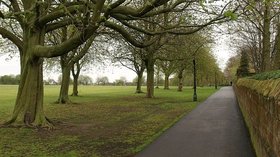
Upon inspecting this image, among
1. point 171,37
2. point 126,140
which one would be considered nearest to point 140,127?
point 126,140

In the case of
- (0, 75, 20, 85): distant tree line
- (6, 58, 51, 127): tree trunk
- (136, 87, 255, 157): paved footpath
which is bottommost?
(136, 87, 255, 157): paved footpath

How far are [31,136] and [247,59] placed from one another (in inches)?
1825

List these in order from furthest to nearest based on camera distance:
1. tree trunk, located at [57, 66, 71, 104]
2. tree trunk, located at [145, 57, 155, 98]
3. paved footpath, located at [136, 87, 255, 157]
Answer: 1. tree trunk, located at [145, 57, 155, 98]
2. tree trunk, located at [57, 66, 71, 104]
3. paved footpath, located at [136, 87, 255, 157]

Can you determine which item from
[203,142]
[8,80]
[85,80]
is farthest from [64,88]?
[85,80]

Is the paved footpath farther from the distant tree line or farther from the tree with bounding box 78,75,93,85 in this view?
the tree with bounding box 78,75,93,85

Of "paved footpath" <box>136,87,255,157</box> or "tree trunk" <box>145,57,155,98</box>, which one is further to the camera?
"tree trunk" <box>145,57,155,98</box>

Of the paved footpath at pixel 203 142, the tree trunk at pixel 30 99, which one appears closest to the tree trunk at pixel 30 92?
the tree trunk at pixel 30 99

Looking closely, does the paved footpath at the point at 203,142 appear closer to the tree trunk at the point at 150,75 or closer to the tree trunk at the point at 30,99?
the tree trunk at the point at 30,99

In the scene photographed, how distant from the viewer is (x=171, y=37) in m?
27.3

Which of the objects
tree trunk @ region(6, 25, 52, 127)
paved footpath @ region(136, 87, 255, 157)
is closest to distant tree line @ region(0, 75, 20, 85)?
tree trunk @ region(6, 25, 52, 127)

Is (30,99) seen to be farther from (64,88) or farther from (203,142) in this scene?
(64,88)

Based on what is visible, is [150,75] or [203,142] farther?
[150,75]

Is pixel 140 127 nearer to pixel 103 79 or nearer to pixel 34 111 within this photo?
pixel 34 111

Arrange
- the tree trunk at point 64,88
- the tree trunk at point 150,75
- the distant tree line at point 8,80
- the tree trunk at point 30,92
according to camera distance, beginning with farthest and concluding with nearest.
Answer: the distant tree line at point 8,80, the tree trunk at point 150,75, the tree trunk at point 64,88, the tree trunk at point 30,92
